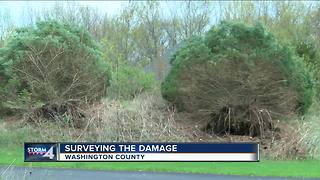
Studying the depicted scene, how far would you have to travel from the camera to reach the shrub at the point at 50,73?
24328mm

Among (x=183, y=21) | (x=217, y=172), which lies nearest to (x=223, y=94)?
(x=217, y=172)

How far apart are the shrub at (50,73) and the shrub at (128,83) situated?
170cm

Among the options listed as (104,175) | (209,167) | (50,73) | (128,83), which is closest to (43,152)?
(104,175)

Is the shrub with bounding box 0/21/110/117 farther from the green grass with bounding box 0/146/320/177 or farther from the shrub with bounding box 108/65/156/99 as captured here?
the green grass with bounding box 0/146/320/177

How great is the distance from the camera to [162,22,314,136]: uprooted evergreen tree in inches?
901

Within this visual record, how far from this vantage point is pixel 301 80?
23.9m

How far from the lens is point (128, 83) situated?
92.0 feet

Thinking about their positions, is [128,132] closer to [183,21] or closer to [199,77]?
[199,77]

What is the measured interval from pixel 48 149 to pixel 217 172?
764 cm

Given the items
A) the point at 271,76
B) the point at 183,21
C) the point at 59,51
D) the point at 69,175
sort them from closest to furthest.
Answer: the point at 69,175 < the point at 271,76 < the point at 59,51 < the point at 183,21

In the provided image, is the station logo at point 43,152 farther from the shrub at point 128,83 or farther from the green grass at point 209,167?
the shrub at point 128,83

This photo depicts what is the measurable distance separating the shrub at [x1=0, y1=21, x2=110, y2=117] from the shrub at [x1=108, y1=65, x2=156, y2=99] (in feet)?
5.57

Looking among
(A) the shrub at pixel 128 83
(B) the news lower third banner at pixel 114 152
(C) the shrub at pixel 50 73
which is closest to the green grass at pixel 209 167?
(C) the shrub at pixel 50 73

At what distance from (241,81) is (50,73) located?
25.7 ft
